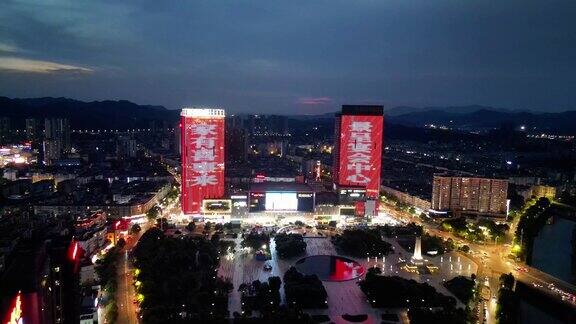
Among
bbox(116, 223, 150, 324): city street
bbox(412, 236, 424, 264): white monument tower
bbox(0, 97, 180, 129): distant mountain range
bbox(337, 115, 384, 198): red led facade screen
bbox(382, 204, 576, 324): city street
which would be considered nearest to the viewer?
bbox(116, 223, 150, 324): city street

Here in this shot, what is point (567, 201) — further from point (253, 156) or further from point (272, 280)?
point (253, 156)

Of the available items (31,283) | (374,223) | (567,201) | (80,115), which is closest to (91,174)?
(374,223)

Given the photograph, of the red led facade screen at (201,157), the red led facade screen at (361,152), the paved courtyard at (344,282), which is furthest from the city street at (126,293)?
the red led facade screen at (361,152)

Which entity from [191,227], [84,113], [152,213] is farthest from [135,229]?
[84,113]

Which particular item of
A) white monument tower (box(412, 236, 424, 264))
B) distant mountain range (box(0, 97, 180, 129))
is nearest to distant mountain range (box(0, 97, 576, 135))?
distant mountain range (box(0, 97, 180, 129))

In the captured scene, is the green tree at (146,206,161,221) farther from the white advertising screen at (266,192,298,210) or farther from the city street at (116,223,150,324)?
the white advertising screen at (266,192,298,210)

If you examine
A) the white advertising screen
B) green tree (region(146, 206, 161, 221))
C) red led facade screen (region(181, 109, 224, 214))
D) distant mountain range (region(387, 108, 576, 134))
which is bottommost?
green tree (region(146, 206, 161, 221))

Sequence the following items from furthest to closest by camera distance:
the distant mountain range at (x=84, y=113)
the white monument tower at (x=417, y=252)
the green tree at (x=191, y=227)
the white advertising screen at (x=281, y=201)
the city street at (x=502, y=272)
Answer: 1. the distant mountain range at (x=84, y=113)
2. the white advertising screen at (x=281, y=201)
3. the green tree at (x=191, y=227)
4. the white monument tower at (x=417, y=252)
5. the city street at (x=502, y=272)

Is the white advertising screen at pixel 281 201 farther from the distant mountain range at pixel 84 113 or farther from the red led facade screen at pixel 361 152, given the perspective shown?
the distant mountain range at pixel 84 113
